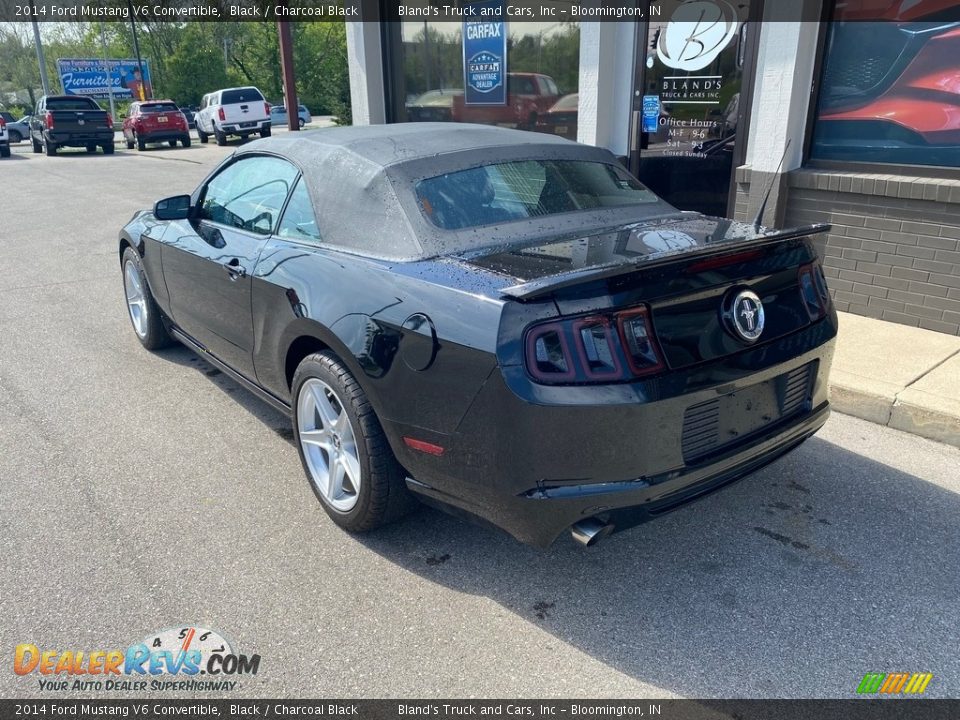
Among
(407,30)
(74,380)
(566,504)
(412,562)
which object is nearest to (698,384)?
(566,504)

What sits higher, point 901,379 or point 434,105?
point 434,105

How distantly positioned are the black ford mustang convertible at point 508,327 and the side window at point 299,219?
0.4 inches

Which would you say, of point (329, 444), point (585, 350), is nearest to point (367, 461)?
point (329, 444)

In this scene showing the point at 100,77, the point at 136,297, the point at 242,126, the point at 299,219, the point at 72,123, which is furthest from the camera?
the point at 100,77

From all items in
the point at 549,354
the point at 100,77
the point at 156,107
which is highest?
the point at 100,77

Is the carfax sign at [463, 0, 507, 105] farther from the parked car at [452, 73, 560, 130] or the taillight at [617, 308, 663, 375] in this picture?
the taillight at [617, 308, 663, 375]

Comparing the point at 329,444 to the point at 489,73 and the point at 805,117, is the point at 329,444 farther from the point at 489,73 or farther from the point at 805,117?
the point at 489,73

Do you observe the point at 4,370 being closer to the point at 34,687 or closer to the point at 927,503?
the point at 34,687

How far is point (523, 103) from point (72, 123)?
22.3 meters

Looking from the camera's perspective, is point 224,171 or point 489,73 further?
point 489,73

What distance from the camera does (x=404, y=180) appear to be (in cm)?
323

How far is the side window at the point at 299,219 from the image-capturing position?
341cm

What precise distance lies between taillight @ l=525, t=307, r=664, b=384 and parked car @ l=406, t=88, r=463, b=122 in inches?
326

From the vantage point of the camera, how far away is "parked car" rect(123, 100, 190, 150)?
88.4 ft
